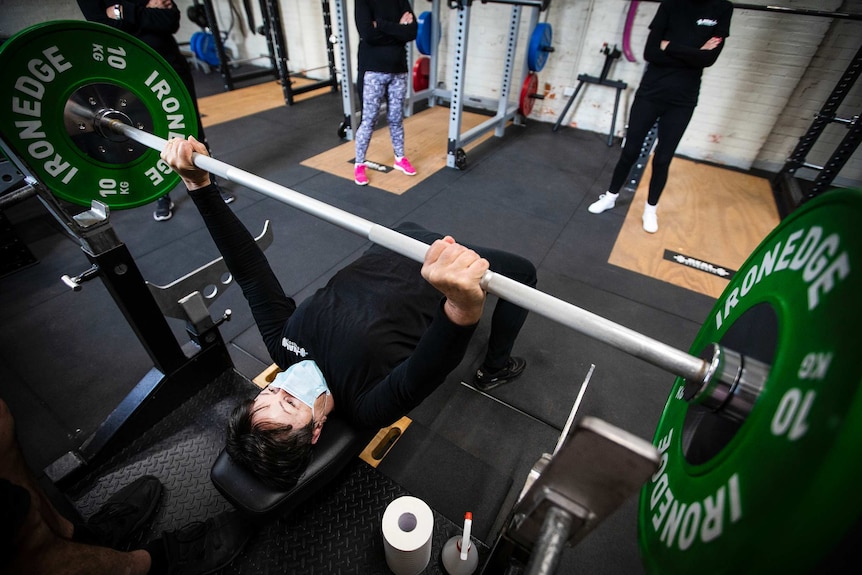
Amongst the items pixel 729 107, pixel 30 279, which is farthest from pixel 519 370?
pixel 729 107

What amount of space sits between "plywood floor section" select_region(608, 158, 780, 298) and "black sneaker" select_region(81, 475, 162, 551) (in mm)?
2538

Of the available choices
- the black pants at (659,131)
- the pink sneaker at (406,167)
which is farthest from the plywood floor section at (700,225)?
the pink sneaker at (406,167)

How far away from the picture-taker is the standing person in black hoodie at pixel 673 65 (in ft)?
7.05

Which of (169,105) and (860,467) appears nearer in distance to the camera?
(860,467)

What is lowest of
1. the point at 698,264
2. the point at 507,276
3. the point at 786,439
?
the point at 698,264

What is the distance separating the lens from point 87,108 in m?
1.20

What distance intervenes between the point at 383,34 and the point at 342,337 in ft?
8.16

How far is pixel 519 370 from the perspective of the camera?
1786mm

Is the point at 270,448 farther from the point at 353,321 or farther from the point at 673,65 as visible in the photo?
the point at 673,65

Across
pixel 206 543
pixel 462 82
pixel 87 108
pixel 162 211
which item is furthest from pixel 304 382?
pixel 462 82

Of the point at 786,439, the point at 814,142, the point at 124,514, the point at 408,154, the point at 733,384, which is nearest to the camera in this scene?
the point at 786,439

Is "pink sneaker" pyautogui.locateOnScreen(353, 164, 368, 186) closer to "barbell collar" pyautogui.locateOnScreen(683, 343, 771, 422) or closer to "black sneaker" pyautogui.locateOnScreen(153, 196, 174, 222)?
"black sneaker" pyautogui.locateOnScreen(153, 196, 174, 222)

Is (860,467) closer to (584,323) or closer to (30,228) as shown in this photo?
(584,323)

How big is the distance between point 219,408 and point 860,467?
68.3 inches
